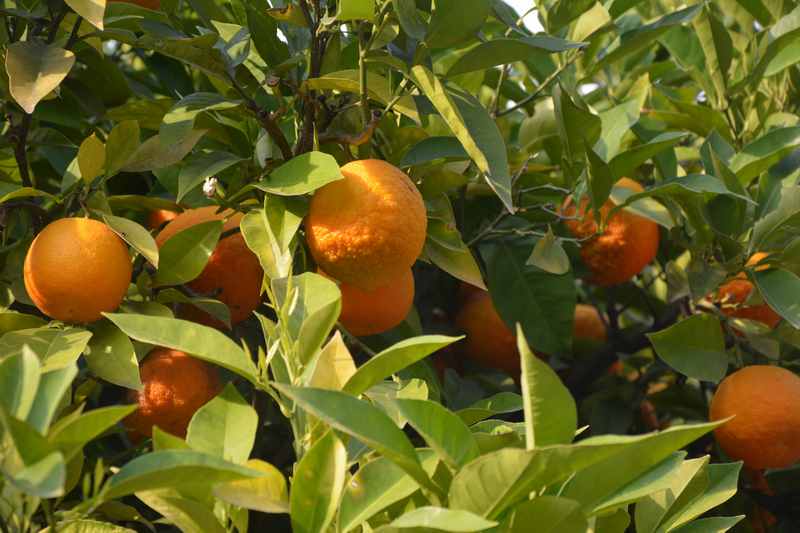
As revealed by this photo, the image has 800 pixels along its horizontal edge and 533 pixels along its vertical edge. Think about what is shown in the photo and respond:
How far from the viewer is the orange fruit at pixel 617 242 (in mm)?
1639

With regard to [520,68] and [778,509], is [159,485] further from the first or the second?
[520,68]

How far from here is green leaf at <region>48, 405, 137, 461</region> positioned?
0.73 metres

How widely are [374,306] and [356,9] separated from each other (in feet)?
1.18

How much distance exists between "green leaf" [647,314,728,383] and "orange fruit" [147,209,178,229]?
68 centimetres

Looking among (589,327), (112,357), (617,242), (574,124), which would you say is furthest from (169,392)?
(589,327)

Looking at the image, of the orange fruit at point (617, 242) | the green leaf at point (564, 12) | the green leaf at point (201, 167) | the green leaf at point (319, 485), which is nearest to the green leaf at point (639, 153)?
the orange fruit at point (617, 242)

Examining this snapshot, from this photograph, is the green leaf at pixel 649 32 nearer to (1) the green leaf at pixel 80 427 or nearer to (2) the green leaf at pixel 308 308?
(2) the green leaf at pixel 308 308

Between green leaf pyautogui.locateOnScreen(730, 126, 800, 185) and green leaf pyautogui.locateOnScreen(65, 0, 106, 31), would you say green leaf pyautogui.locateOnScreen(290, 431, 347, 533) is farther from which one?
green leaf pyautogui.locateOnScreen(730, 126, 800, 185)

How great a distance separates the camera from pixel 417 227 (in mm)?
1113

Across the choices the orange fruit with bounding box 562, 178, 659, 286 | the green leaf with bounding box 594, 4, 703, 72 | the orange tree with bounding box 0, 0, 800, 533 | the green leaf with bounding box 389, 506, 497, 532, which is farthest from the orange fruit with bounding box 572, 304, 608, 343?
the green leaf with bounding box 389, 506, 497, 532

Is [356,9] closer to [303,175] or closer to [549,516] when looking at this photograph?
[303,175]

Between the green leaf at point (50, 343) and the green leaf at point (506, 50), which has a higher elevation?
the green leaf at point (506, 50)

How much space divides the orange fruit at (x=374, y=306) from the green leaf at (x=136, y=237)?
0.71 feet

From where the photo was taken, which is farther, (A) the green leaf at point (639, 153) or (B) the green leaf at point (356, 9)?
(A) the green leaf at point (639, 153)
